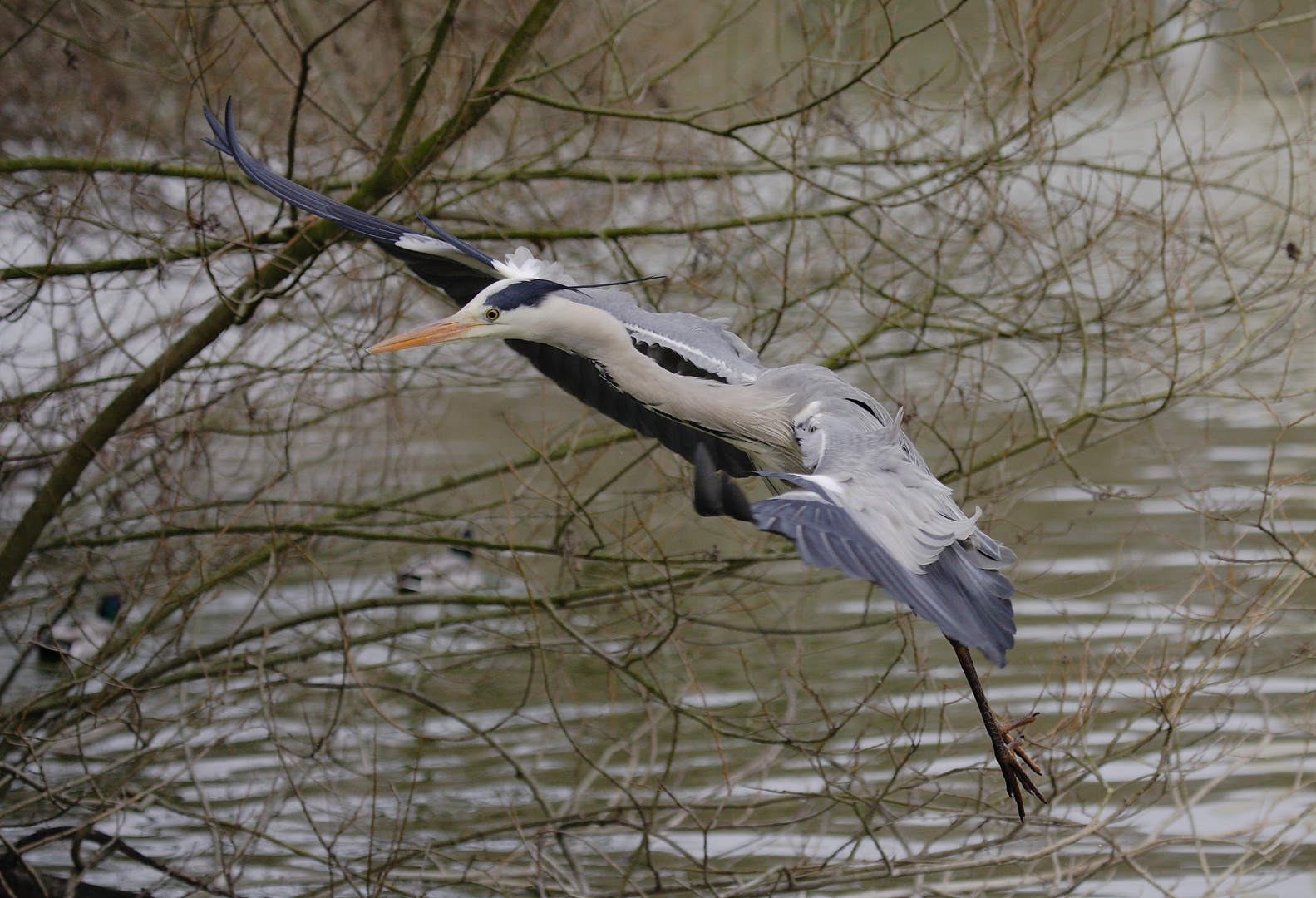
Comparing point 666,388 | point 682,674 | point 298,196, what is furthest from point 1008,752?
point 682,674

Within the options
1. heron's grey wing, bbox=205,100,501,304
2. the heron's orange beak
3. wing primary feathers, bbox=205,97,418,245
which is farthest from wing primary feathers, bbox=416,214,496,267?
the heron's orange beak

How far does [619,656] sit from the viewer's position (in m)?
4.45

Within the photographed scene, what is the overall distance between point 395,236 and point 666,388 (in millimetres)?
826

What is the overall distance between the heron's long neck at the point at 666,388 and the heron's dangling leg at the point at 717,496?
0.91 meters

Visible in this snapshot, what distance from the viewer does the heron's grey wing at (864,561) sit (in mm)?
2336

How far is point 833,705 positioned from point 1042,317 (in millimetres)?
1955

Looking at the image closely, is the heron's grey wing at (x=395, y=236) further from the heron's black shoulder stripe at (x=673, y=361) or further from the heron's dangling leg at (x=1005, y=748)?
the heron's dangling leg at (x=1005, y=748)

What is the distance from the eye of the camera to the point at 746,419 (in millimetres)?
3402

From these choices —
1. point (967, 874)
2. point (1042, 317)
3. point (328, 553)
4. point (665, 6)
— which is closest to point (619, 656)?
point (328, 553)

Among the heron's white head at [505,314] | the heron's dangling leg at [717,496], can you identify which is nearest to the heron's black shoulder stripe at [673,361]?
the heron's white head at [505,314]

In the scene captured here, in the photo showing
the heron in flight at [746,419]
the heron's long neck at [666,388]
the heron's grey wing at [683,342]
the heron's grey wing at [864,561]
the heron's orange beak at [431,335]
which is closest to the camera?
the heron's grey wing at [864,561]

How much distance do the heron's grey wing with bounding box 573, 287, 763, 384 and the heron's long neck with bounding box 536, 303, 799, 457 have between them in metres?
0.07

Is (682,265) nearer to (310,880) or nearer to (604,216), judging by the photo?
(604,216)

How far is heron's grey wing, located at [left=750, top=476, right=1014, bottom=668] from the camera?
7.66 ft
